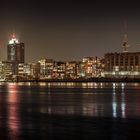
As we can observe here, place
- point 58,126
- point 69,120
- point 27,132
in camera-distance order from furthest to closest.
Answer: point 69,120
point 58,126
point 27,132

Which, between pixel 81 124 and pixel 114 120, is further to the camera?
pixel 114 120

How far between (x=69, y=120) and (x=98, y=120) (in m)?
2.01

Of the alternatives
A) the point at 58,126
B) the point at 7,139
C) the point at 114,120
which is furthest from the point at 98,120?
the point at 7,139

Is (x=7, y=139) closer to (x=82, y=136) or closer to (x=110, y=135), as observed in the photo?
(x=82, y=136)

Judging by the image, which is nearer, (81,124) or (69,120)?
(81,124)

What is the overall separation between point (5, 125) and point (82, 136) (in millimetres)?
6666

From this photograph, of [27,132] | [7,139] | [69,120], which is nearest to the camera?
[7,139]

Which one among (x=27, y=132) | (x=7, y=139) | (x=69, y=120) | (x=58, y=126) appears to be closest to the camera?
(x=7, y=139)

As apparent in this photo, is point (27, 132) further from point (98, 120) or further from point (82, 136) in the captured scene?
point (98, 120)

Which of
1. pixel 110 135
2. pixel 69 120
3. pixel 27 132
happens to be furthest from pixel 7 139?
pixel 69 120

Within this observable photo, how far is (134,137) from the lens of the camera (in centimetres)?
2469

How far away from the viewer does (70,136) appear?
2516 cm

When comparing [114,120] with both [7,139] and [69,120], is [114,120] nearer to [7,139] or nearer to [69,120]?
[69,120]

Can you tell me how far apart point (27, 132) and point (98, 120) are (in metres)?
7.62
